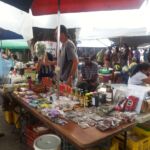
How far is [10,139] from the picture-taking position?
338 cm

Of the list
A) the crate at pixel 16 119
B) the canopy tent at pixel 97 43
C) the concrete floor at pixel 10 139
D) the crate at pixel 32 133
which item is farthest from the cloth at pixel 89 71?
the canopy tent at pixel 97 43

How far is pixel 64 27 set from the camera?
2840 mm

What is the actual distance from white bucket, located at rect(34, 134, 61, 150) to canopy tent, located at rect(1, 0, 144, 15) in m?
1.54

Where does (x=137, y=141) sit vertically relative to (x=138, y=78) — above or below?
below

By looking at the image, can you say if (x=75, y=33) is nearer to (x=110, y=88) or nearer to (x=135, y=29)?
(x=135, y=29)

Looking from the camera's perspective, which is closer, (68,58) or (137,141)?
(137,141)

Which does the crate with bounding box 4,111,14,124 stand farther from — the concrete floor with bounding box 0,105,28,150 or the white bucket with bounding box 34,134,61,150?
the white bucket with bounding box 34,134,61,150

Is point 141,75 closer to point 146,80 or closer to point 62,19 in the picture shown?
point 146,80

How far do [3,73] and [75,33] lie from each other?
2.05m

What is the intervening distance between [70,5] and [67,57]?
2.49 feet

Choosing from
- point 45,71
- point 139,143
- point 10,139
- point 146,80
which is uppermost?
point 45,71

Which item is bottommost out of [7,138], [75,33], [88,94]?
[7,138]

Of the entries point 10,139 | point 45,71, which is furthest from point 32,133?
point 45,71

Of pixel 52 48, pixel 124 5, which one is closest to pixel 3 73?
pixel 52 48
